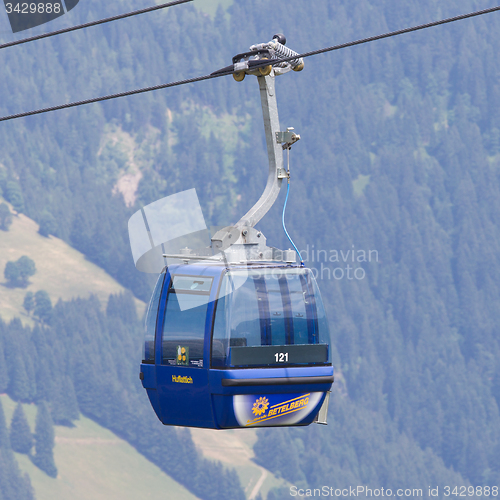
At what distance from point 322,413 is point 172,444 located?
163 meters

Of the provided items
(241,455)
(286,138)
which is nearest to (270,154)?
(286,138)

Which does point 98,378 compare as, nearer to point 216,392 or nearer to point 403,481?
point 403,481

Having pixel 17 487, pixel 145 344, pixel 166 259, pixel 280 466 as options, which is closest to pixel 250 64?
pixel 166 259

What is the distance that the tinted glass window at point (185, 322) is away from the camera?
14758mm

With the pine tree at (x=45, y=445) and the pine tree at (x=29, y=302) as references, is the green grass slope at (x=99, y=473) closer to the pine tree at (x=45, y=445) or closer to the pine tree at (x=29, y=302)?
the pine tree at (x=45, y=445)

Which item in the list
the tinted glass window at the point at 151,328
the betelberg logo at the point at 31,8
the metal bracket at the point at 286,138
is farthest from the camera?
the betelberg logo at the point at 31,8

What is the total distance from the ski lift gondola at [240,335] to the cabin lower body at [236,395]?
0.05ft

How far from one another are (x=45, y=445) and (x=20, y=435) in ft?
18.2

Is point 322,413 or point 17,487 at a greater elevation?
point 322,413

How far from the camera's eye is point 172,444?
175375mm

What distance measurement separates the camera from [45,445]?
172m

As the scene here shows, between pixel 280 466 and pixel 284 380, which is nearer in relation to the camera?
pixel 284 380

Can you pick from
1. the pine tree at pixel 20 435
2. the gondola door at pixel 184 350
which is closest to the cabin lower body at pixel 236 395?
the gondola door at pixel 184 350

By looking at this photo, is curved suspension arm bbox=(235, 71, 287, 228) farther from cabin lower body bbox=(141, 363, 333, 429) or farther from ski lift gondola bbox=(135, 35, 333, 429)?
cabin lower body bbox=(141, 363, 333, 429)
